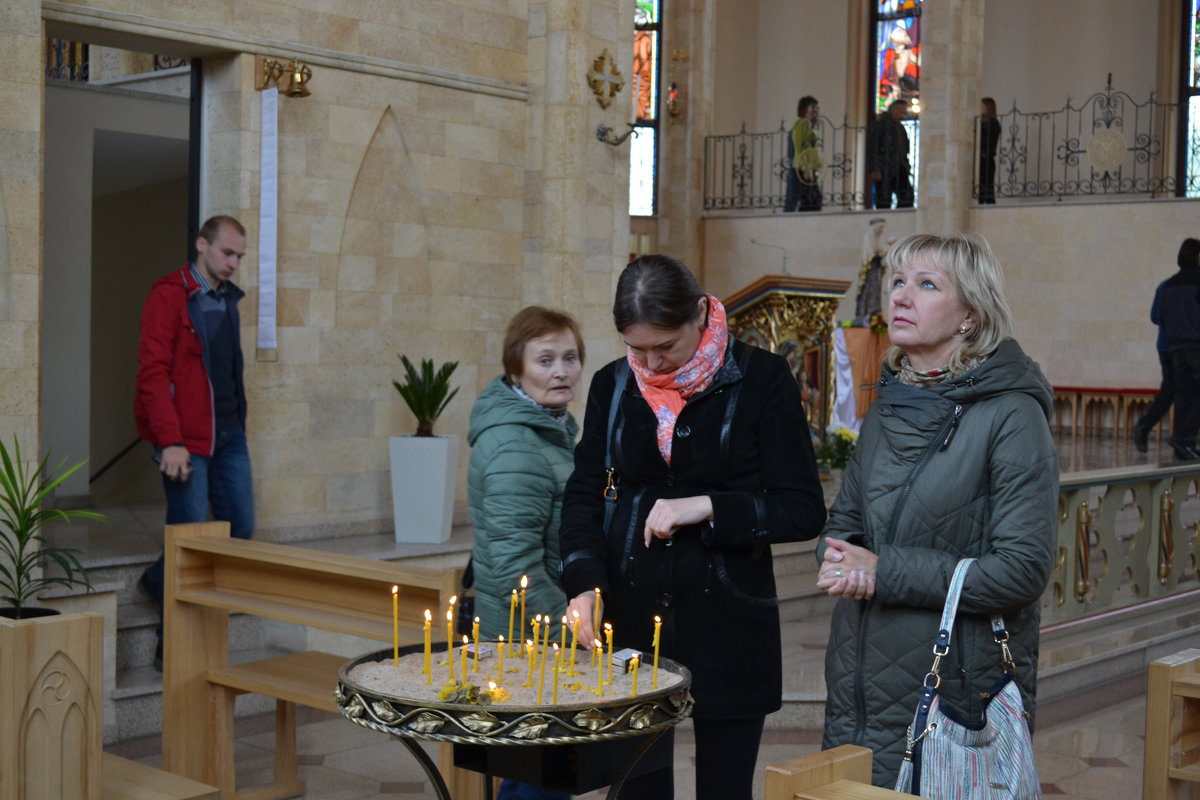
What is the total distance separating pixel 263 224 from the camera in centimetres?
711

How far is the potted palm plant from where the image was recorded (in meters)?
7.21

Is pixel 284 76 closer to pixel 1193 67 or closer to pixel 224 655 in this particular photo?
pixel 224 655

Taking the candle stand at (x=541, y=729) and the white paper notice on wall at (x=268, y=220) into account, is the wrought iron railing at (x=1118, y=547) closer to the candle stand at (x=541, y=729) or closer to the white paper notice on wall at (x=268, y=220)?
the white paper notice on wall at (x=268, y=220)

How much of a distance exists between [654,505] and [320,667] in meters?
2.31

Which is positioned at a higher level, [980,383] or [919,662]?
[980,383]

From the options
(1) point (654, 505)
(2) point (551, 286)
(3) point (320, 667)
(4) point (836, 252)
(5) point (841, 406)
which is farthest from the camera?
(4) point (836, 252)

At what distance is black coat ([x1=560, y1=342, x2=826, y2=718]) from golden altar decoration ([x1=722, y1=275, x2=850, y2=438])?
7613mm

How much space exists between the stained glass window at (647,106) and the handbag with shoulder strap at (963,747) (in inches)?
674

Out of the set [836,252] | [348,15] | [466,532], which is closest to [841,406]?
[466,532]

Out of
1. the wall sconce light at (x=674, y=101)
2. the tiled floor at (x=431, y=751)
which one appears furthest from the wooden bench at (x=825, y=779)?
the wall sconce light at (x=674, y=101)

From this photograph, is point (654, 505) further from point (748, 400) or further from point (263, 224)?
point (263, 224)

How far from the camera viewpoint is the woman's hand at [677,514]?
2.72 m

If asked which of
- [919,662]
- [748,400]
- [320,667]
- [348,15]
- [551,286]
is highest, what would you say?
[348,15]

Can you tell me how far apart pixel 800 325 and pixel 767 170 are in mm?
10136
